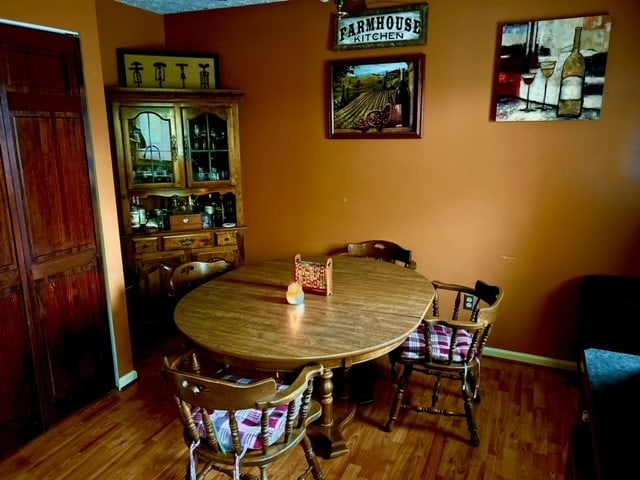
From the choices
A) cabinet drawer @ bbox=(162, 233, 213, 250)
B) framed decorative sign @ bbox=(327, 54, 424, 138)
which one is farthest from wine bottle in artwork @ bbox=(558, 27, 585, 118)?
cabinet drawer @ bbox=(162, 233, 213, 250)

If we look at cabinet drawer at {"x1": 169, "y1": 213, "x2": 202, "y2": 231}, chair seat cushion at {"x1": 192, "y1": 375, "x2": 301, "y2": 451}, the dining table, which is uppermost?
cabinet drawer at {"x1": 169, "y1": 213, "x2": 202, "y2": 231}

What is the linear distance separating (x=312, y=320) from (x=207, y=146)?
2.13 m

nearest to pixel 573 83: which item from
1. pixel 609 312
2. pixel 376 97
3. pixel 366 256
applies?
pixel 376 97

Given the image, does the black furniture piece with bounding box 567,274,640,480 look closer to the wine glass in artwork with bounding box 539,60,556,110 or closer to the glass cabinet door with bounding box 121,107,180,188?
the wine glass in artwork with bounding box 539,60,556,110

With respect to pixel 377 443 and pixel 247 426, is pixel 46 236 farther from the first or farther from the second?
pixel 377 443

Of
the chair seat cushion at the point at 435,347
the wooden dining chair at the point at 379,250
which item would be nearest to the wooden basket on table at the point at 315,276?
the chair seat cushion at the point at 435,347

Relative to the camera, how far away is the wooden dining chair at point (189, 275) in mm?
2666

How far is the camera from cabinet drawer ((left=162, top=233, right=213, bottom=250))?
3527 mm

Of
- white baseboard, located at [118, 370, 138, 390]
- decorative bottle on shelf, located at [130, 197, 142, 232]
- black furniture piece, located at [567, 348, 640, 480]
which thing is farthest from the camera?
decorative bottle on shelf, located at [130, 197, 142, 232]

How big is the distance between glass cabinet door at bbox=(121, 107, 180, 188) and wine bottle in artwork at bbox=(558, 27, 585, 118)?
2681 millimetres

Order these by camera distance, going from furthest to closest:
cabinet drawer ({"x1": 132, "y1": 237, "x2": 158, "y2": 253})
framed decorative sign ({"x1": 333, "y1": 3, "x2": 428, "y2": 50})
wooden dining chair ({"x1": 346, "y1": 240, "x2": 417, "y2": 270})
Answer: cabinet drawer ({"x1": 132, "y1": 237, "x2": 158, "y2": 253}) < wooden dining chair ({"x1": 346, "y1": 240, "x2": 417, "y2": 270}) < framed decorative sign ({"x1": 333, "y1": 3, "x2": 428, "y2": 50})

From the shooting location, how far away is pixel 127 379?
2.98m

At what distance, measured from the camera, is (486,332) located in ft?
7.41

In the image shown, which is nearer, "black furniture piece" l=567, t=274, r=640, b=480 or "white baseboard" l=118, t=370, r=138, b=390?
"black furniture piece" l=567, t=274, r=640, b=480
